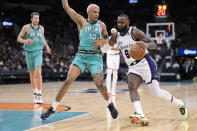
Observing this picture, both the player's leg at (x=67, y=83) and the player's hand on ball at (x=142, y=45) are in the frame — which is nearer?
the player's hand on ball at (x=142, y=45)

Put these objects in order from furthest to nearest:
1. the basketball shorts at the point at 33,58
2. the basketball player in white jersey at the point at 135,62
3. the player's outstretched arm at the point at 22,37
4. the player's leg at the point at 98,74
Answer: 1. the basketball shorts at the point at 33,58
2. the player's outstretched arm at the point at 22,37
3. the player's leg at the point at 98,74
4. the basketball player in white jersey at the point at 135,62

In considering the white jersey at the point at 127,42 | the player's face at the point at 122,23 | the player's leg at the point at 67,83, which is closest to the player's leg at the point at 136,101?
the white jersey at the point at 127,42

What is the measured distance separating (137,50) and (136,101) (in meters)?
0.79

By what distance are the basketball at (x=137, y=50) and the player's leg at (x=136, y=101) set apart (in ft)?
1.24

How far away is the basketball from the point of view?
16.9ft

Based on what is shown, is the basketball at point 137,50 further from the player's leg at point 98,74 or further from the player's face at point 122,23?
the player's leg at point 98,74

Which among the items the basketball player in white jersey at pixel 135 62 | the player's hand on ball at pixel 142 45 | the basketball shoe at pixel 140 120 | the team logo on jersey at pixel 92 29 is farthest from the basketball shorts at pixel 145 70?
the team logo on jersey at pixel 92 29

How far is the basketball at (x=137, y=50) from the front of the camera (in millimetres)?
5148

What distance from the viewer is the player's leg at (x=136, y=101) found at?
5.00 m

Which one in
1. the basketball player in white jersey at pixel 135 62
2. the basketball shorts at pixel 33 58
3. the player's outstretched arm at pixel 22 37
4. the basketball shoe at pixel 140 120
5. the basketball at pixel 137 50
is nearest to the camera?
the basketball shoe at pixel 140 120

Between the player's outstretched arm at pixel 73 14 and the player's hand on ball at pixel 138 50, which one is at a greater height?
the player's outstretched arm at pixel 73 14

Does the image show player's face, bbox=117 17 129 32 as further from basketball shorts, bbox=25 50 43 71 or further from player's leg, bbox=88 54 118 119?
basketball shorts, bbox=25 50 43 71

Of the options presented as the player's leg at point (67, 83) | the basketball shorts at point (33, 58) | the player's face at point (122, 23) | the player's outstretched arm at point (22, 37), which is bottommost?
the player's leg at point (67, 83)

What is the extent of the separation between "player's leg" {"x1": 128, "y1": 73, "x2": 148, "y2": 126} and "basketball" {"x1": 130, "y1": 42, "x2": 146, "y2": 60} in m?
0.38
